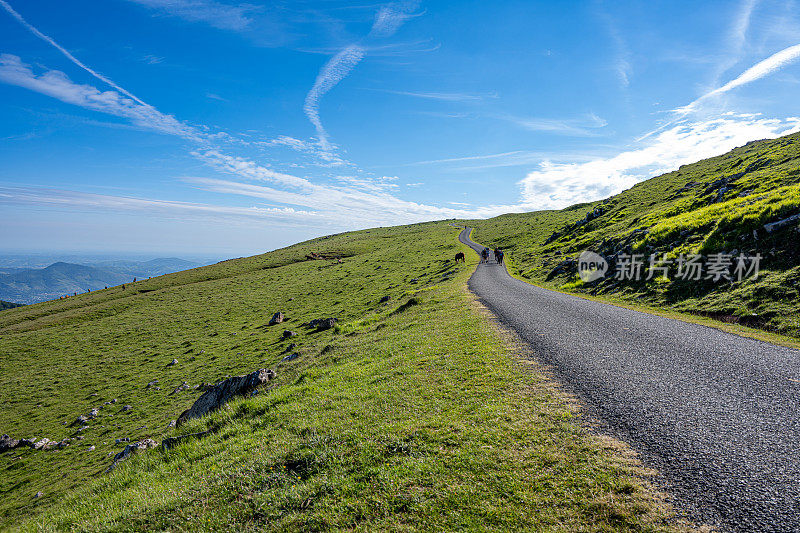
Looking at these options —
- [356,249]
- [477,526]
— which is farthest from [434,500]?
[356,249]

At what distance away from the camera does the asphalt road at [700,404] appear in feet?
17.6

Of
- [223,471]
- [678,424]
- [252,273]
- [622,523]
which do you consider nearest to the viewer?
[622,523]

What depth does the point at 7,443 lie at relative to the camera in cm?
2314

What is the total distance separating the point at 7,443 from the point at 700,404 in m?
41.4

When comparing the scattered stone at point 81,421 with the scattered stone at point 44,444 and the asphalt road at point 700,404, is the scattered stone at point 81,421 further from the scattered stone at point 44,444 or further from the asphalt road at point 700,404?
the asphalt road at point 700,404

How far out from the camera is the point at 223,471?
322 inches

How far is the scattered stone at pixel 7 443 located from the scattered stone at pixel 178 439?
24.5 meters

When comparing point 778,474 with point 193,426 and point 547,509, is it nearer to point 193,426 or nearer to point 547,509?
point 547,509

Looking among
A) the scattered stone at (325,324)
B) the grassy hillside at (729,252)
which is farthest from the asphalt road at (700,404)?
the scattered stone at (325,324)

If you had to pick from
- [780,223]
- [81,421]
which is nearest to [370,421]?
[780,223]

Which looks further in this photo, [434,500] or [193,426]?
[193,426]

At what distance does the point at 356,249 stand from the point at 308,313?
211 feet

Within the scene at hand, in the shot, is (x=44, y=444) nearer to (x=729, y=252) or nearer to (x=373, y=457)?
(x=373, y=457)

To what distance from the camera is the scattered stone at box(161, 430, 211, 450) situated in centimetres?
1100
